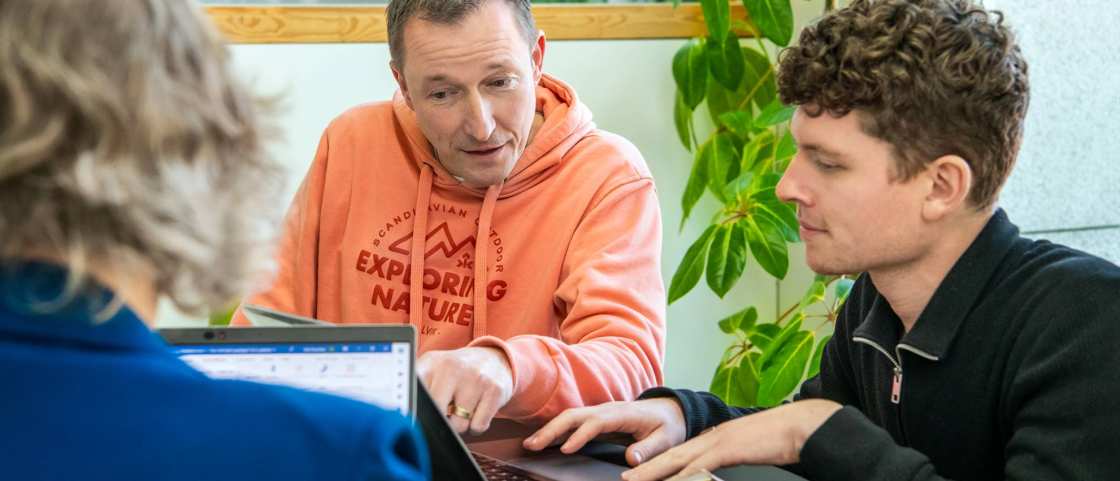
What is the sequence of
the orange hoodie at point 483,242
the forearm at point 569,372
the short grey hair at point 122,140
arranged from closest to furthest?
the short grey hair at point 122,140 → the forearm at point 569,372 → the orange hoodie at point 483,242

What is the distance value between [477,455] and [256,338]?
39 centimetres

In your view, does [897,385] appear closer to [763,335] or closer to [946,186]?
[946,186]

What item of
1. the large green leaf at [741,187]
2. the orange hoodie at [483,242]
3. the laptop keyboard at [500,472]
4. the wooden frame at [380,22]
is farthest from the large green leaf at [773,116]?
the laptop keyboard at [500,472]

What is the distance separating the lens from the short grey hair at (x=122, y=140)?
62cm

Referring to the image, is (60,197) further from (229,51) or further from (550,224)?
(550,224)

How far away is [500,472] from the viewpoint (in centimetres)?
142

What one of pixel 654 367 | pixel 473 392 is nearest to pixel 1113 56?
pixel 654 367

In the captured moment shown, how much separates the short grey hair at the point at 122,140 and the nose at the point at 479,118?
3.95 ft

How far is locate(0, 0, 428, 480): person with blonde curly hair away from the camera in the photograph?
62cm

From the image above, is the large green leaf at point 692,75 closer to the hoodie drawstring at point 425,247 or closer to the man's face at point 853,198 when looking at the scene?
the hoodie drawstring at point 425,247

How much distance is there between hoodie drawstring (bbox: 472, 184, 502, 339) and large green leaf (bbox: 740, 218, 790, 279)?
968mm

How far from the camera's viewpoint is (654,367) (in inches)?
71.6

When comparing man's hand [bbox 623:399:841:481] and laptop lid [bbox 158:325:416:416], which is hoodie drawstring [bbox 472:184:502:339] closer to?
man's hand [bbox 623:399:841:481]

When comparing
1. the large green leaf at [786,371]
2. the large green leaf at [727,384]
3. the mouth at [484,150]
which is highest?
the mouth at [484,150]
